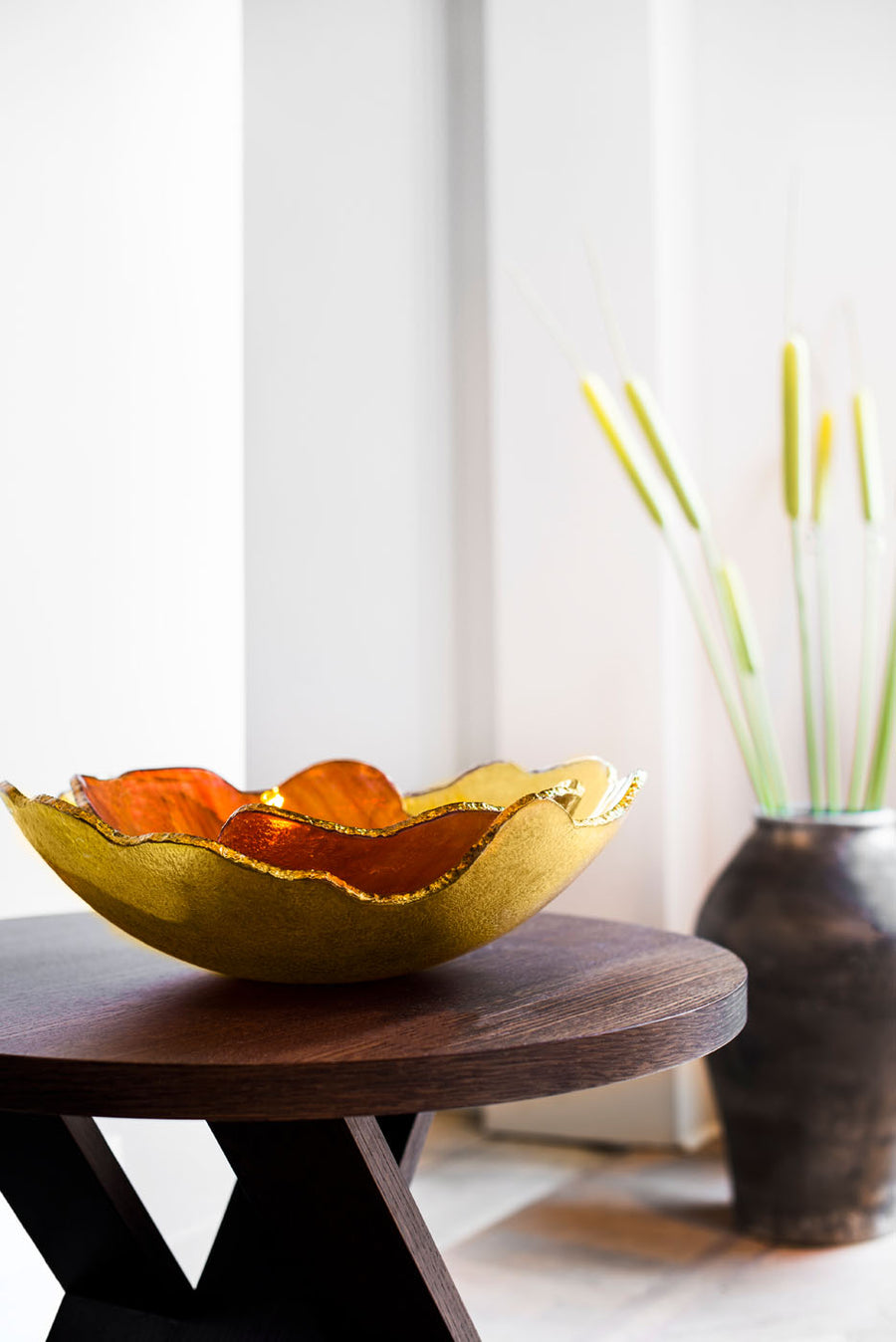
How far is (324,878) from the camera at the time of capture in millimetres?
766

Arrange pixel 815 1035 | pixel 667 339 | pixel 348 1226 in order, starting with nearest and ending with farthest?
pixel 348 1226 → pixel 815 1035 → pixel 667 339

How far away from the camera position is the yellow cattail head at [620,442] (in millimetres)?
2010

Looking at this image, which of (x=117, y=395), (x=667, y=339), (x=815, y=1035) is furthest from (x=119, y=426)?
(x=815, y=1035)

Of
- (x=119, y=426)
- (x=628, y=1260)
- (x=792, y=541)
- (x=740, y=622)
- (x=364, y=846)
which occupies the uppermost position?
(x=119, y=426)

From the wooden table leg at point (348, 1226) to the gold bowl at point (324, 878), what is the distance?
0.10 m

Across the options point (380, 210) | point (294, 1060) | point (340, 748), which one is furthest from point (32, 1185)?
point (380, 210)

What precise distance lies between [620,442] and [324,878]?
1.37 meters

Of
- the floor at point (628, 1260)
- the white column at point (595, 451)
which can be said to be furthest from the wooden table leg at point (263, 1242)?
the white column at point (595, 451)

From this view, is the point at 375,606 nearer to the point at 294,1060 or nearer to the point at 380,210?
the point at 380,210

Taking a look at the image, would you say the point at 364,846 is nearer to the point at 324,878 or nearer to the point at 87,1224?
the point at 324,878

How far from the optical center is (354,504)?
98.5 inches

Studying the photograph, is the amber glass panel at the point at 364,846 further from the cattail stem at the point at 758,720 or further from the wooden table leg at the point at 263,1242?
the cattail stem at the point at 758,720

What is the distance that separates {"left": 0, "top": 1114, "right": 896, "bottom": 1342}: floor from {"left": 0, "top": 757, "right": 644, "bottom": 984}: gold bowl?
30.7 inches

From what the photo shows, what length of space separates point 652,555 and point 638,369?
331mm
